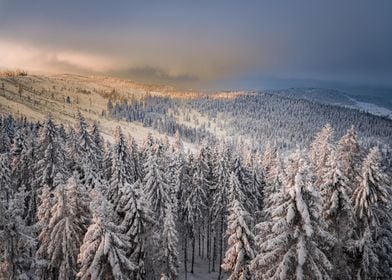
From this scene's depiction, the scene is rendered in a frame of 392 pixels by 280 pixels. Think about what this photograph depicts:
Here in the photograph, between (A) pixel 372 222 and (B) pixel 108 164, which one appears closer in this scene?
(A) pixel 372 222

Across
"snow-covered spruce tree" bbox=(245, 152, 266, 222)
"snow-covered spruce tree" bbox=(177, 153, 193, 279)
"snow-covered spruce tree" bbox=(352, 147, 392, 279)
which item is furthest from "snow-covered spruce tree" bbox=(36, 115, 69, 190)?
"snow-covered spruce tree" bbox=(352, 147, 392, 279)

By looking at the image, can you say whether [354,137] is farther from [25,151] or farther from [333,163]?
[25,151]

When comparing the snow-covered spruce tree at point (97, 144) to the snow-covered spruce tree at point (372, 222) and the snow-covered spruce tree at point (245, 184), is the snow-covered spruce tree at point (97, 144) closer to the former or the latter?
the snow-covered spruce tree at point (245, 184)

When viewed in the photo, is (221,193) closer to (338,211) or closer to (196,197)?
(196,197)

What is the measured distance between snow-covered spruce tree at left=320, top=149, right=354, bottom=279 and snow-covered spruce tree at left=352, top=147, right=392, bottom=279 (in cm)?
99

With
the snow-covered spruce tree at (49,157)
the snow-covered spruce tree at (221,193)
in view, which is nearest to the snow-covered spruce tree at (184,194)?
the snow-covered spruce tree at (221,193)

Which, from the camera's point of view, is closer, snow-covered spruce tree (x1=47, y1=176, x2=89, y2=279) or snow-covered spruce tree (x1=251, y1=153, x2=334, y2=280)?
snow-covered spruce tree (x1=251, y1=153, x2=334, y2=280)

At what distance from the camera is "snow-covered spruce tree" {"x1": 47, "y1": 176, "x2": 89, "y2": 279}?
28875 millimetres

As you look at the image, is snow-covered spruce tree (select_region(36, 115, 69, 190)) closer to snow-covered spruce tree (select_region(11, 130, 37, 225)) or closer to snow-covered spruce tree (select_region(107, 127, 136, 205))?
snow-covered spruce tree (select_region(11, 130, 37, 225))

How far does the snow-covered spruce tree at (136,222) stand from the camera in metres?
26.3

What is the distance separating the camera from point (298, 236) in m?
17.3

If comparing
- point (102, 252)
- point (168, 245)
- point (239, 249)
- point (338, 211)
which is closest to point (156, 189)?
point (168, 245)

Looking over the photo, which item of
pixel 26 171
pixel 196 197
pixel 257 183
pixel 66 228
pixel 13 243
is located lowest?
pixel 196 197

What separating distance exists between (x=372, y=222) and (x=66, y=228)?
77.4ft
